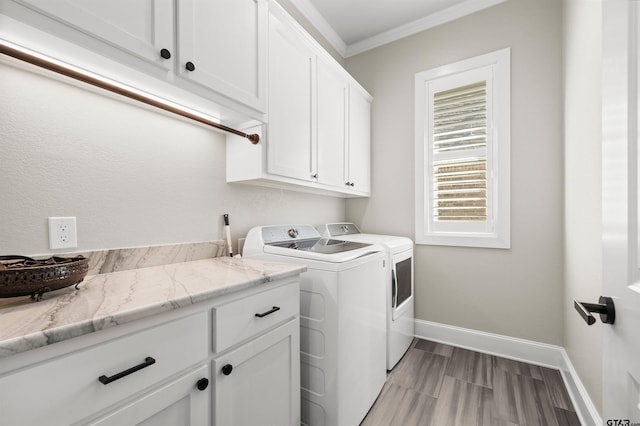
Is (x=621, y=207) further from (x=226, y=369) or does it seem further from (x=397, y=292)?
(x=397, y=292)

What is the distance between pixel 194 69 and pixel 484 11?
254 cm

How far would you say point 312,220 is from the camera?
2463mm

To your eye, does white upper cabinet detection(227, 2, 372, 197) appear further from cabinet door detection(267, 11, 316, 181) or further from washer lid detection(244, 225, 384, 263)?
washer lid detection(244, 225, 384, 263)

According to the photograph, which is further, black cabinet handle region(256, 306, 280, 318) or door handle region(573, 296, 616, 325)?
black cabinet handle region(256, 306, 280, 318)

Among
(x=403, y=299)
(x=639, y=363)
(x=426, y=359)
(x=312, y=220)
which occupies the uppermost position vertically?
(x=312, y=220)

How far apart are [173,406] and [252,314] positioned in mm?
349

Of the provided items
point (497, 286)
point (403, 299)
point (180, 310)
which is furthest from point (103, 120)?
point (497, 286)

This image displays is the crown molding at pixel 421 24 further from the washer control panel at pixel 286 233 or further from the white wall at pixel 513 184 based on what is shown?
the washer control panel at pixel 286 233

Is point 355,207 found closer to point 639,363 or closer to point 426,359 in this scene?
point 426,359

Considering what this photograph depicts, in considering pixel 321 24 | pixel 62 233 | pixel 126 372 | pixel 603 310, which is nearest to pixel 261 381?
pixel 126 372

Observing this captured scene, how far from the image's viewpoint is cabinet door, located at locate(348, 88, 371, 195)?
8.09 ft

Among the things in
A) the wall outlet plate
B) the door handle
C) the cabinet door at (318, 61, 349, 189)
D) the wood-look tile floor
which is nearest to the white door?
the door handle

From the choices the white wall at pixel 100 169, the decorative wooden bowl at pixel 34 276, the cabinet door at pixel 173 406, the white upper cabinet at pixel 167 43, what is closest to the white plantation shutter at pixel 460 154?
the white upper cabinet at pixel 167 43

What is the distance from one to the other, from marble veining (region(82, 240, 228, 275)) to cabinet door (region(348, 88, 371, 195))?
4.43 ft
